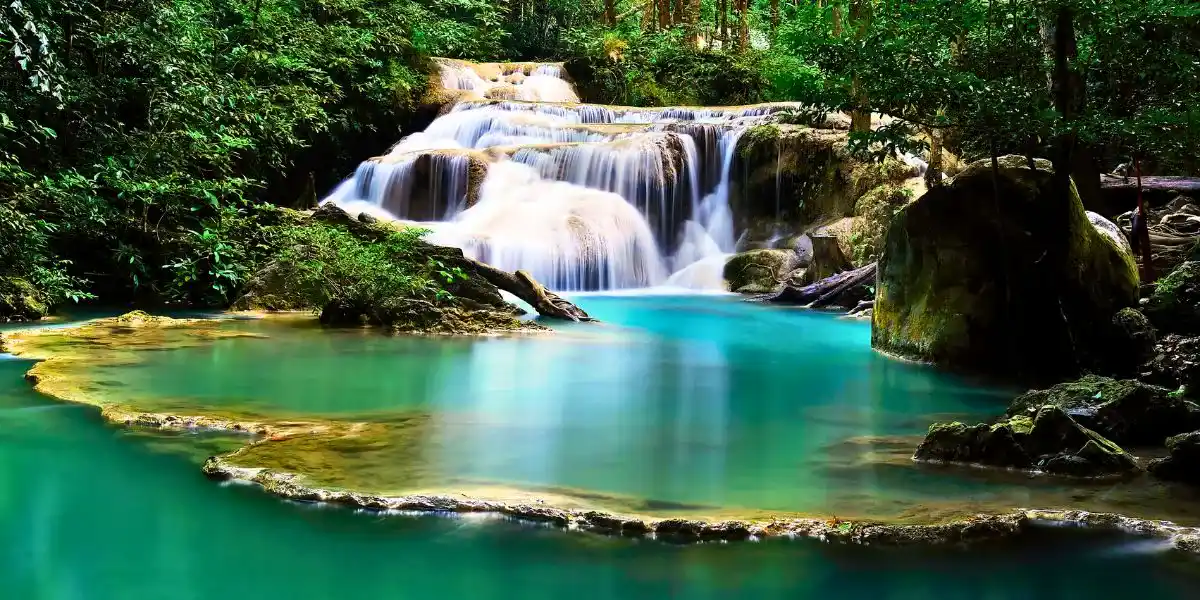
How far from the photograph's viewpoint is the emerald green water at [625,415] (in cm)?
360

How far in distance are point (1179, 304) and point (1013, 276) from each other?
3.95 ft

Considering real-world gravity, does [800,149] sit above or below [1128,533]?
above

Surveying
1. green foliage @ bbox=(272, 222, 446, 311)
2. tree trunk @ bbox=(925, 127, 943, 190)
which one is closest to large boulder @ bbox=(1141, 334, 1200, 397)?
green foliage @ bbox=(272, 222, 446, 311)

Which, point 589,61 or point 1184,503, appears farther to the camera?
point 589,61

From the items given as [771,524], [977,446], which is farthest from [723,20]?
[771,524]

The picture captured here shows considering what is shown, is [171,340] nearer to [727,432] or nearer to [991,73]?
[727,432]

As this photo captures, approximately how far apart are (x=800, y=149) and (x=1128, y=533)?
1525cm

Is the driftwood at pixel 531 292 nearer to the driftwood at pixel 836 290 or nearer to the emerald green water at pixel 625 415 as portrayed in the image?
the emerald green water at pixel 625 415

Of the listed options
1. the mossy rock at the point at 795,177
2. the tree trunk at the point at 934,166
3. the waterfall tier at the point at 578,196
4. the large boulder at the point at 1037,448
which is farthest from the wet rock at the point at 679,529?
the mossy rock at the point at 795,177

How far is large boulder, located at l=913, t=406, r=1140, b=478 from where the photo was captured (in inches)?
156

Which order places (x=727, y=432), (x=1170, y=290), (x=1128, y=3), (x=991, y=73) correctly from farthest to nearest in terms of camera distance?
(x=991, y=73) < (x=1170, y=290) < (x=1128, y=3) < (x=727, y=432)

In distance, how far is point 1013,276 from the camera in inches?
278

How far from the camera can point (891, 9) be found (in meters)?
7.95

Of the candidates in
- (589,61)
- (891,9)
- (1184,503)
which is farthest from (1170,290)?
(589,61)
